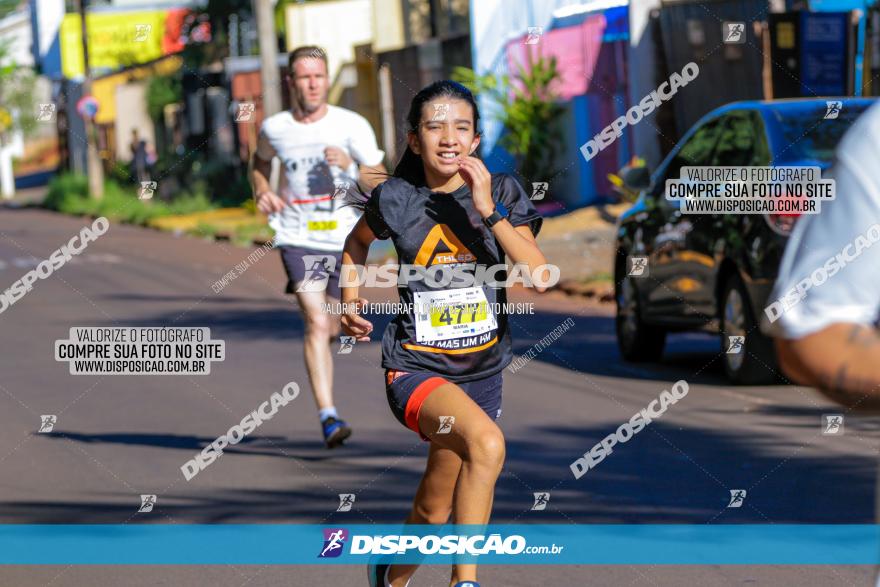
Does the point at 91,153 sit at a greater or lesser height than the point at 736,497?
lesser

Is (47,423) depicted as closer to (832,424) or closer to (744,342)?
(744,342)

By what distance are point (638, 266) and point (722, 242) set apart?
4.38 ft

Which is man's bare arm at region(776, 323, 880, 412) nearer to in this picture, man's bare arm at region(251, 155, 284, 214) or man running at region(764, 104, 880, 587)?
man running at region(764, 104, 880, 587)

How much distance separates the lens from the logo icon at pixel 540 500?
22.7ft

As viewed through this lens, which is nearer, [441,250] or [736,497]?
[441,250]

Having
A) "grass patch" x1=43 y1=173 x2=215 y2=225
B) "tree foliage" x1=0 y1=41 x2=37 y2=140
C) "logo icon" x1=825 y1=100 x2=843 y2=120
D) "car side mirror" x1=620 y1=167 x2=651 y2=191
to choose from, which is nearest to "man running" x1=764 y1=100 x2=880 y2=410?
"logo icon" x1=825 y1=100 x2=843 y2=120

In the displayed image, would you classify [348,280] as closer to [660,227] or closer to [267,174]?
[267,174]

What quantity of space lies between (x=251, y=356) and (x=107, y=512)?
18.5ft

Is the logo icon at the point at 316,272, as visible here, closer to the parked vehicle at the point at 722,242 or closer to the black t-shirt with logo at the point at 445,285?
the parked vehicle at the point at 722,242

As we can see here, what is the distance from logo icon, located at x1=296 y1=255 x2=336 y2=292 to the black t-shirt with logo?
3.48 m

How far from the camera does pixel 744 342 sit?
10047 mm

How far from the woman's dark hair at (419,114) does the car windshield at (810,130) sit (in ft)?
16.9

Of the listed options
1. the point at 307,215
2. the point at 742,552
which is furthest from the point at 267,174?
the point at 742,552

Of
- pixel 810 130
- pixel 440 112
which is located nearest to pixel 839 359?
pixel 440 112
